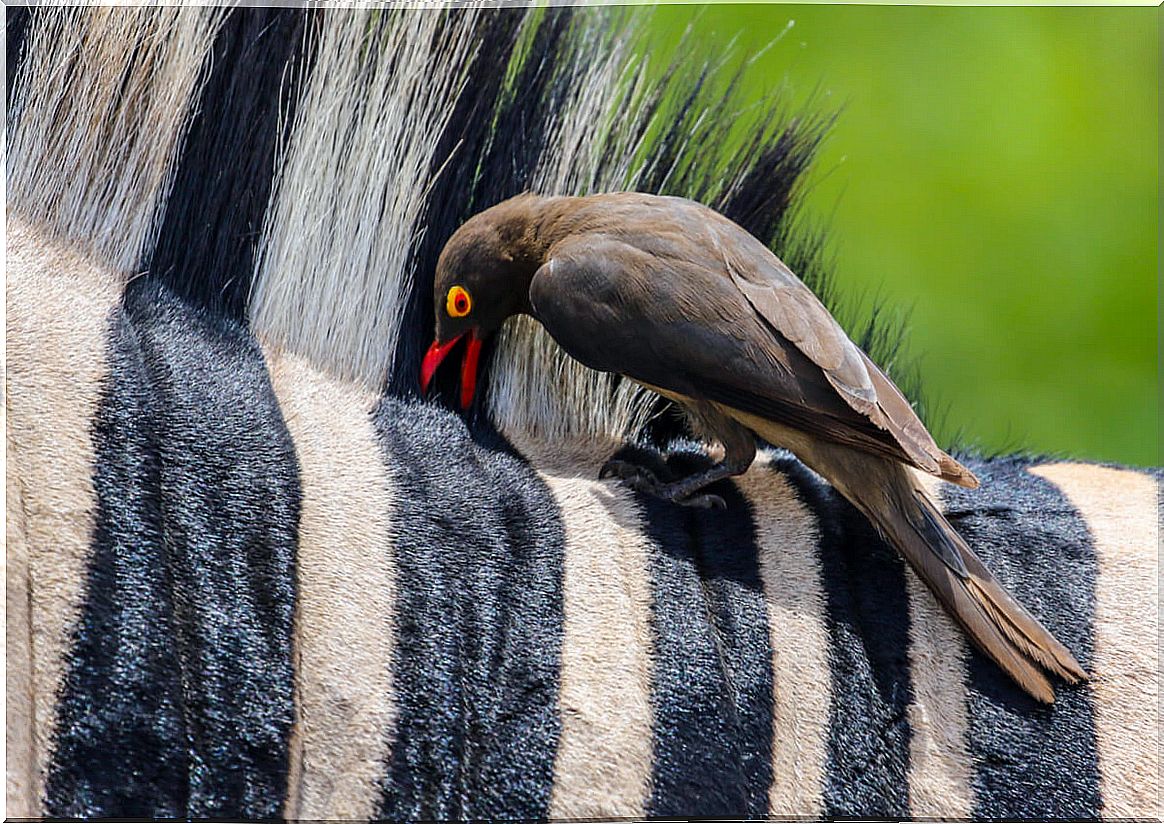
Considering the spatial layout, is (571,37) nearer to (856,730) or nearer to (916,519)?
(916,519)

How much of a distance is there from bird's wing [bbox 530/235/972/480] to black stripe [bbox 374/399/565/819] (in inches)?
7.8

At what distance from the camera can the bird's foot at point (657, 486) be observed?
115cm

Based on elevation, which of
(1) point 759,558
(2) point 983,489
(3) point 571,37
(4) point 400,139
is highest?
(3) point 571,37

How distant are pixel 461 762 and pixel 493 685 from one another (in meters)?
0.06

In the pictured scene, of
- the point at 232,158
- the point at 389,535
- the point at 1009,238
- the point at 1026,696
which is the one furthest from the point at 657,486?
the point at 1009,238

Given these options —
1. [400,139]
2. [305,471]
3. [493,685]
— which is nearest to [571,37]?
[400,139]

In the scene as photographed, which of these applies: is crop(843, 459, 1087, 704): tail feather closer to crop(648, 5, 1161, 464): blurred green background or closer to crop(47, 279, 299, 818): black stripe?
crop(47, 279, 299, 818): black stripe

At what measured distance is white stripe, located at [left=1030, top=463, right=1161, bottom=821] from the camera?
107cm

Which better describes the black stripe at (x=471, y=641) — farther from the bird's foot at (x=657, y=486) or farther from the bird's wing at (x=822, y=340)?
the bird's wing at (x=822, y=340)

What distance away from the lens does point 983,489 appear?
49.2 inches

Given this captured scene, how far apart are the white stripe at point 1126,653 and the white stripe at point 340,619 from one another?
61cm

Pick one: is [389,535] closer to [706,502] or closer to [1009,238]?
[706,502]

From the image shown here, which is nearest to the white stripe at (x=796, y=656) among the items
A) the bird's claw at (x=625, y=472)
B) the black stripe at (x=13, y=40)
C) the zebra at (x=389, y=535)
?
the zebra at (x=389, y=535)

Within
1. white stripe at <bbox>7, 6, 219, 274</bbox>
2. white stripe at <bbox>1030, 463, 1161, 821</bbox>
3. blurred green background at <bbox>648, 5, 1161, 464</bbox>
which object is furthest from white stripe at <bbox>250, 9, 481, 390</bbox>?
blurred green background at <bbox>648, 5, 1161, 464</bbox>
